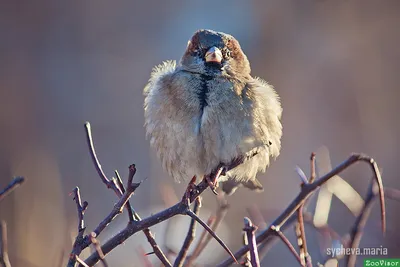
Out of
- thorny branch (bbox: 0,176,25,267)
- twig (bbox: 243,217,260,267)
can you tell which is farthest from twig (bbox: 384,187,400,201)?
thorny branch (bbox: 0,176,25,267)

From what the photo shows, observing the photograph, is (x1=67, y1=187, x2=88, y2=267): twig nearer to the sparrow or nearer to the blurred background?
the sparrow

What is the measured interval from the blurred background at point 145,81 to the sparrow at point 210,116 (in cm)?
149

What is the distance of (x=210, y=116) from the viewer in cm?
197

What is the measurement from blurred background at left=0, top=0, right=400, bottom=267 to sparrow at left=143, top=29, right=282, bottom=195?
4.88ft

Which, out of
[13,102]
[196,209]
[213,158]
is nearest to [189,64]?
[213,158]

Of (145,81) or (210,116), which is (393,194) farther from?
(145,81)

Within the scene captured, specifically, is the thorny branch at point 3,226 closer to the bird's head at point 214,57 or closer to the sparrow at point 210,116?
the sparrow at point 210,116

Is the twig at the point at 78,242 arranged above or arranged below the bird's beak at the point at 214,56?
below

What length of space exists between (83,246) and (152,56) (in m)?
5.04

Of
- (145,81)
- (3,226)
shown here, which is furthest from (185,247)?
(145,81)

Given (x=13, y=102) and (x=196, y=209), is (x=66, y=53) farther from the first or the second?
(x=196, y=209)

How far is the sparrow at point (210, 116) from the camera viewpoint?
6.52 feet

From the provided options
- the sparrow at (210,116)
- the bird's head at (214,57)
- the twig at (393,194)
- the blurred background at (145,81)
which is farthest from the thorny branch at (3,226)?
the blurred background at (145,81)

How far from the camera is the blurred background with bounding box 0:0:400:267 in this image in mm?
4520
